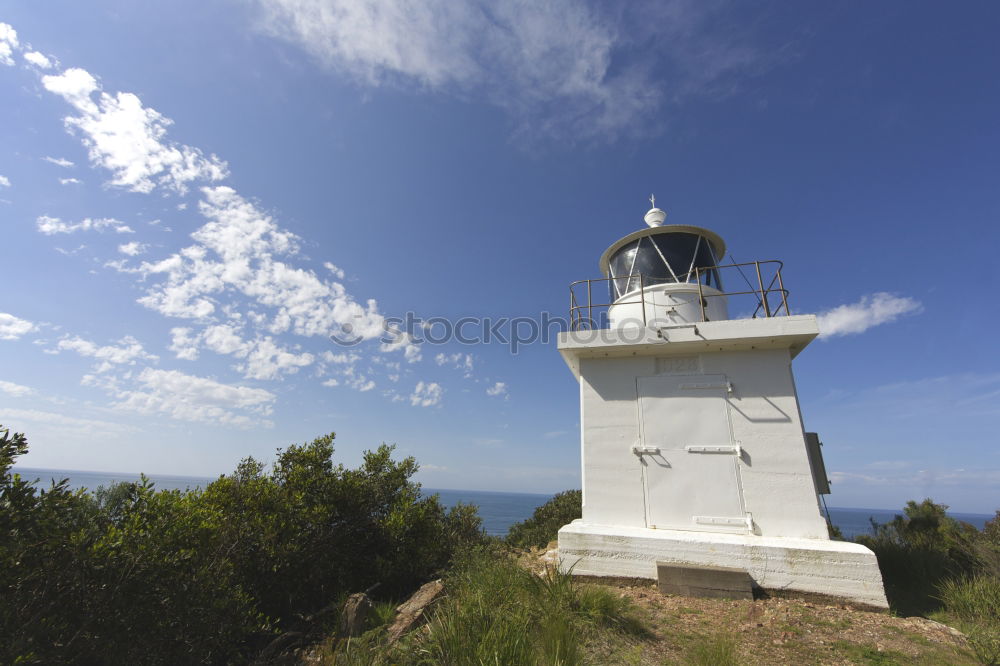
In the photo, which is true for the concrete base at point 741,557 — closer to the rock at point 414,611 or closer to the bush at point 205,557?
the rock at point 414,611

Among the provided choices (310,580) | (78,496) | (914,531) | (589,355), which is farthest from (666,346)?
(914,531)

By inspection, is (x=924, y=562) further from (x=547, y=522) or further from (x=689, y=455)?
(x=547, y=522)

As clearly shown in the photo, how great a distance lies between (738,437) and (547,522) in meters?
7.53

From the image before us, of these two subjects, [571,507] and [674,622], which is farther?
[571,507]

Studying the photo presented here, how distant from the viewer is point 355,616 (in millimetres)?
5867

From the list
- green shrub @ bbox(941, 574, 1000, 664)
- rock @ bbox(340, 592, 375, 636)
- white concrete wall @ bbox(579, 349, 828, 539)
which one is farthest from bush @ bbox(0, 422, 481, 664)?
green shrub @ bbox(941, 574, 1000, 664)

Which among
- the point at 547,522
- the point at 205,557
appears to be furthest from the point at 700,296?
the point at 205,557

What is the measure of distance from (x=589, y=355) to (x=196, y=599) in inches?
272

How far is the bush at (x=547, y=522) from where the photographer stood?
11.5 m

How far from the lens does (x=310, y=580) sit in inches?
284

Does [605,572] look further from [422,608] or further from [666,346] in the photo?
[666,346]

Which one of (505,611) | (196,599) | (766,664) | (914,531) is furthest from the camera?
Answer: (914,531)

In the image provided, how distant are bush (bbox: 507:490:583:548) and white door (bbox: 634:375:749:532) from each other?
425 centimetres

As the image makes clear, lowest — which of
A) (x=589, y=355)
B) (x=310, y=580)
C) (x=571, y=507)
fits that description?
(x=310, y=580)
